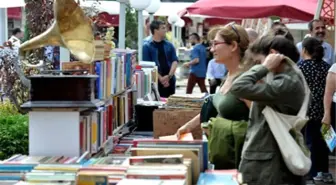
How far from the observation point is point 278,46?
4.28 metres

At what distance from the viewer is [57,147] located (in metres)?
Answer: 4.13

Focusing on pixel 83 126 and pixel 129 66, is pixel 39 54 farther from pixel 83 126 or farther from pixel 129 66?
pixel 83 126

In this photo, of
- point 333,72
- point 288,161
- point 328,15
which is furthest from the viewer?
point 328,15

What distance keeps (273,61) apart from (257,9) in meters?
6.90

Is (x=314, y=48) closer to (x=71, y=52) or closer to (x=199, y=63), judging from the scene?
(x=71, y=52)

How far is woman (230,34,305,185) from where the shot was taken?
4.08 metres

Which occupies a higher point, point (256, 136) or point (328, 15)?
point (328, 15)

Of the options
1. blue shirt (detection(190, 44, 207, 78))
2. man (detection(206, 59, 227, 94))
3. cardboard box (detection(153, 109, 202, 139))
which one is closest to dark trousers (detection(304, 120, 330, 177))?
cardboard box (detection(153, 109, 202, 139))

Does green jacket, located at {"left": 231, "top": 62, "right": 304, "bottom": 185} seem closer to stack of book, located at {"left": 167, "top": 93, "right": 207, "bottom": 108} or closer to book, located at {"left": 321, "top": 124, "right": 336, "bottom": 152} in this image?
stack of book, located at {"left": 167, "top": 93, "right": 207, "bottom": 108}

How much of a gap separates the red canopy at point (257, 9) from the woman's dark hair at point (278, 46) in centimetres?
658

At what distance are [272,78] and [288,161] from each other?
51cm

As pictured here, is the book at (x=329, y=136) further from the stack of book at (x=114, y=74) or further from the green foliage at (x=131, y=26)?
the green foliage at (x=131, y=26)

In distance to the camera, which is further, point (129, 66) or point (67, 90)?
point (129, 66)

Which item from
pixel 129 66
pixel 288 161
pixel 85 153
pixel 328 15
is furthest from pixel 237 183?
pixel 328 15
